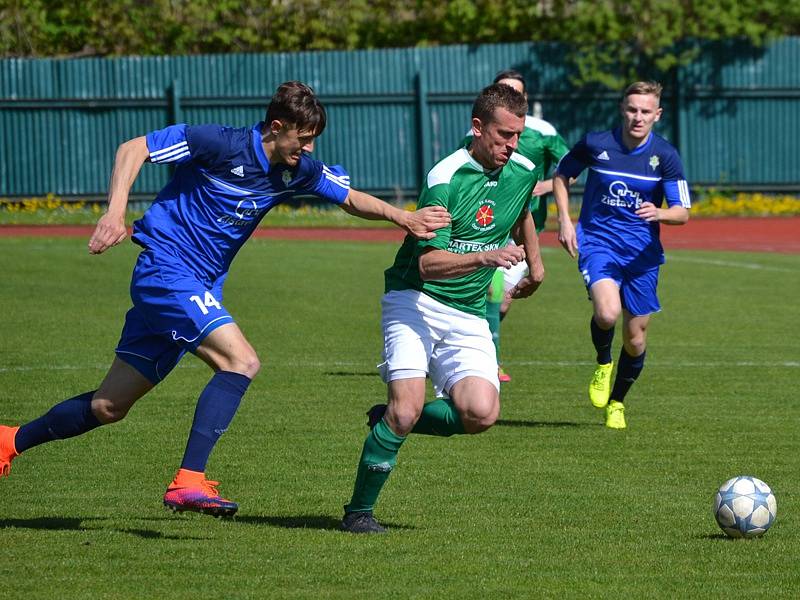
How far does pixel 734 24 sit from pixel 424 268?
23370mm

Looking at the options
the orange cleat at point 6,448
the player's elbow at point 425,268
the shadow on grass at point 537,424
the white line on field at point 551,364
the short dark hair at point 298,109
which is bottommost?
the white line on field at point 551,364

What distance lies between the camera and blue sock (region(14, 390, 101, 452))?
20.8ft

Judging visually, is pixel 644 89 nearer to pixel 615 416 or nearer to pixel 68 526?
pixel 615 416

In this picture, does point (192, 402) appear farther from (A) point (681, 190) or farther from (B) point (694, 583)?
(B) point (694, 583)

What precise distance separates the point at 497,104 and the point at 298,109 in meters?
0.85

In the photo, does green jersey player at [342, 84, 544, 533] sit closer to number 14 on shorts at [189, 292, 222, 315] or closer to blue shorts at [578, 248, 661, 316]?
number 14 on shorts at [189, 292, 222, 315]

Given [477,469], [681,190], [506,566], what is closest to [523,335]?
[681,190]

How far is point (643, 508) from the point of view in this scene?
6.65m

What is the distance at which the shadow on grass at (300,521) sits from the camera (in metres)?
6.20

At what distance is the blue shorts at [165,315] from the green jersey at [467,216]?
0.86m

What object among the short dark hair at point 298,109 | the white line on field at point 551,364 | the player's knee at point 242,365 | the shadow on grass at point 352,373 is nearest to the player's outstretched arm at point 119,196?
the short dark hair at point 298,109

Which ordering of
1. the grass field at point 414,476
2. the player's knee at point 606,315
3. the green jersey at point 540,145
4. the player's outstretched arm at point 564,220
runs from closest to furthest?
the grass field at point 414,476 → the player's outstretched arm at point 564,220 → the player's knee at point 606,315 → the green jersey at point 540,145

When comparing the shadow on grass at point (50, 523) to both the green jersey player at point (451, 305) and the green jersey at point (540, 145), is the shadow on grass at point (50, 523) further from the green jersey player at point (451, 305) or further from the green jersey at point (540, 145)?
the green jersey at point (540, 145)

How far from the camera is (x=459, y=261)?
234 inches
